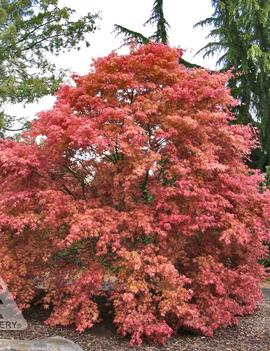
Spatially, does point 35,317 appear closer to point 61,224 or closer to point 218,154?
point 61,224

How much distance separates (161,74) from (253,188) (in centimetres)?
210

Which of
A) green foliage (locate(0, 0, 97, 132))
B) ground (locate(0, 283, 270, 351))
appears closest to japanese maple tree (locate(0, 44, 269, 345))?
Answer: ground (locate(0, 283, 270, 351))

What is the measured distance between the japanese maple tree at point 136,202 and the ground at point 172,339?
156mm

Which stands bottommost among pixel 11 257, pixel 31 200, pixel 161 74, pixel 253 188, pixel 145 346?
pixel 145 346

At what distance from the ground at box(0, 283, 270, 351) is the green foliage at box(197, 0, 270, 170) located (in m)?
8.96

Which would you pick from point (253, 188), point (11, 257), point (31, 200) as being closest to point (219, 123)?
point (253, 188)

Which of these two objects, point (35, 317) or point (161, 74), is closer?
point (161, 74)

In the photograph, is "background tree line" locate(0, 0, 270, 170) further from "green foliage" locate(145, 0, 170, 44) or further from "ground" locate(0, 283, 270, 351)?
"ground" locate(0, 283, 270, 351)

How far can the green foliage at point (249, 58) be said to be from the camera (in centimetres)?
1393

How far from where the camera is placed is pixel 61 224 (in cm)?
567

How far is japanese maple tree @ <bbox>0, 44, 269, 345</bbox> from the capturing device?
5.43m

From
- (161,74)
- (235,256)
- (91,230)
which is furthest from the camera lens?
(235,256)

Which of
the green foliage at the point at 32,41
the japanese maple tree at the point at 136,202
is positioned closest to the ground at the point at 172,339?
the japanese maple tree at the point at 136,202

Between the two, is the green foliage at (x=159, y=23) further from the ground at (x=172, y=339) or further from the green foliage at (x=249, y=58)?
the ground at (x=172, y=339)
